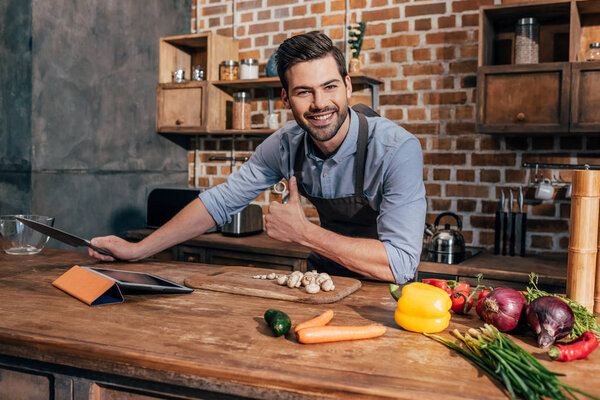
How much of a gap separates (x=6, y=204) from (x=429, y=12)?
2.77 meters

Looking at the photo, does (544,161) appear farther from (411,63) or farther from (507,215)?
(411,63)

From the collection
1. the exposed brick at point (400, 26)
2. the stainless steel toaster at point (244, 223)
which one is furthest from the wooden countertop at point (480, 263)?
the exposed brick at point (400, 26)

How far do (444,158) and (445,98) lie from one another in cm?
37

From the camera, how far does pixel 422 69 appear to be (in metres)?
3.40

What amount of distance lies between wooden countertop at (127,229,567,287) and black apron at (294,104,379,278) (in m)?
0.66

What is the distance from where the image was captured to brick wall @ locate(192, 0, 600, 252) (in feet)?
10.3

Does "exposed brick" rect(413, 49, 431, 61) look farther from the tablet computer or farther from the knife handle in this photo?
the tablet computer

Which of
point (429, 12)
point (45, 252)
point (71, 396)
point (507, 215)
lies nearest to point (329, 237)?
point (71, 396)

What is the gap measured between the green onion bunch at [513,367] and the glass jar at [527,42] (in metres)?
2.17

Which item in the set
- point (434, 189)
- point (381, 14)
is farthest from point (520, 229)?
point (381, 14)

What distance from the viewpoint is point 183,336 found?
1.20 metres

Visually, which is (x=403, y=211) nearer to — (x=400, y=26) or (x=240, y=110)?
(x=400, y=26)

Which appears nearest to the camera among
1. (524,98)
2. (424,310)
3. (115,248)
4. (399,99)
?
(424,310)

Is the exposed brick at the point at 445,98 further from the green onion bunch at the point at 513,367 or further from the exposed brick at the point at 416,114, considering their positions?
the green onion bunch at the point at 513,367
